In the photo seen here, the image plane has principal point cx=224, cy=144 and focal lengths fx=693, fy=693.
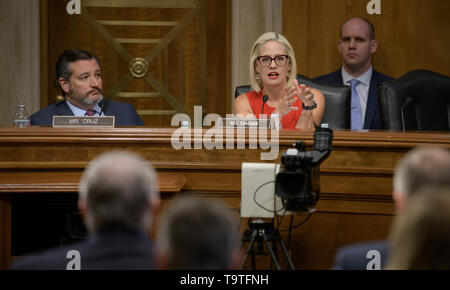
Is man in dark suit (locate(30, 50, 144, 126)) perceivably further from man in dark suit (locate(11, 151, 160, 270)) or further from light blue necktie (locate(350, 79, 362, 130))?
man in dark suit (locate(11, 151, 160, 270))

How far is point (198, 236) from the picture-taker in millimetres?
1234

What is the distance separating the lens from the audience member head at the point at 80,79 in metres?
4.07

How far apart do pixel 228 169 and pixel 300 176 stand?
2.21ft

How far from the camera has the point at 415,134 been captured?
3100 millimetres

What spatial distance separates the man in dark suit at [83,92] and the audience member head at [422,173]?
2.82m

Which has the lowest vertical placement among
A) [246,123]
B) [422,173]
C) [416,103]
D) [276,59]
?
[422,173]

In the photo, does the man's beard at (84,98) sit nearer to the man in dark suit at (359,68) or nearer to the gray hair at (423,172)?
the man in dark suit at (359,68)

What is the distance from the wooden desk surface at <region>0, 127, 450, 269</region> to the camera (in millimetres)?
2947

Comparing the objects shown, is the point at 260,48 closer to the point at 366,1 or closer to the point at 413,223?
the point at 366,1

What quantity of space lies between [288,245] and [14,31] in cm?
332

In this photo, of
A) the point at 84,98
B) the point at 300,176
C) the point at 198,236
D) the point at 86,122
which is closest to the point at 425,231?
the point at 198,236

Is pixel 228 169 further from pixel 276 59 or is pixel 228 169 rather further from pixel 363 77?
pixel 363 77
